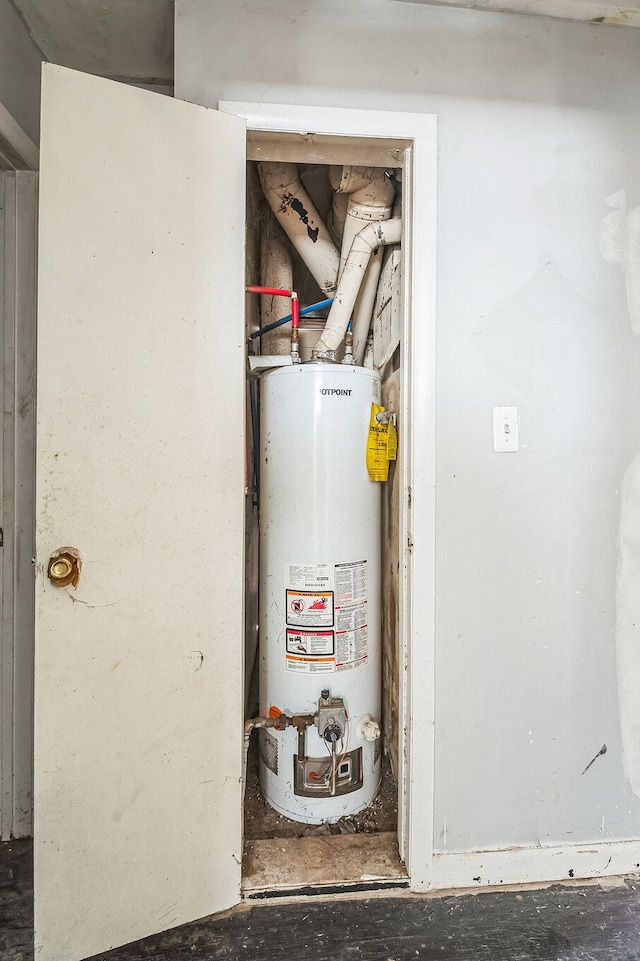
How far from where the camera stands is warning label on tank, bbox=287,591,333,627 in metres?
1.22

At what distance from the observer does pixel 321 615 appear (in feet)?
4.00

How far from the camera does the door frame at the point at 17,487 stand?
4.02 ft

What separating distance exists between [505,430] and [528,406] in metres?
0.09

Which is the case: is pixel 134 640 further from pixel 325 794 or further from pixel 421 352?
pixel 421 352

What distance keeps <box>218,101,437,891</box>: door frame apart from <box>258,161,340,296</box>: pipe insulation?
0.47m

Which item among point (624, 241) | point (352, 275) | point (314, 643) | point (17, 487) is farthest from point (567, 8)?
point (17, 487)

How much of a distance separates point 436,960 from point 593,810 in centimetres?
54

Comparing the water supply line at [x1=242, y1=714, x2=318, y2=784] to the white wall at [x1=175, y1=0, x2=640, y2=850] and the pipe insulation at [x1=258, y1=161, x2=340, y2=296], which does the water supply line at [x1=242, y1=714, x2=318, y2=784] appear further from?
the pipe insulation at [x1=258, y1=161, x2=340, y2=296]

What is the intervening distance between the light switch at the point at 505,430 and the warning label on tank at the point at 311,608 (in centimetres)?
61

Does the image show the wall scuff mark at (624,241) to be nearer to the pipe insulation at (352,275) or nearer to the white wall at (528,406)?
the white wall at (528,406)

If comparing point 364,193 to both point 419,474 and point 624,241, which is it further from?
point 419,474

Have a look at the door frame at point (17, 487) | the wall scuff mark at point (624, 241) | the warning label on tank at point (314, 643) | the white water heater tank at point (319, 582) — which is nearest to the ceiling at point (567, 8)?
the wall scuff mark at point (624, 241)

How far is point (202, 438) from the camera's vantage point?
3.23ft

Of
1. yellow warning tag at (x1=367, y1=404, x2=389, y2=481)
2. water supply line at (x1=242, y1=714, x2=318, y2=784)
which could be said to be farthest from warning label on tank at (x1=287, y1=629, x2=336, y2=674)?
yellow warning tag at (x1=367, y1=404, x2=389, y2=481)
